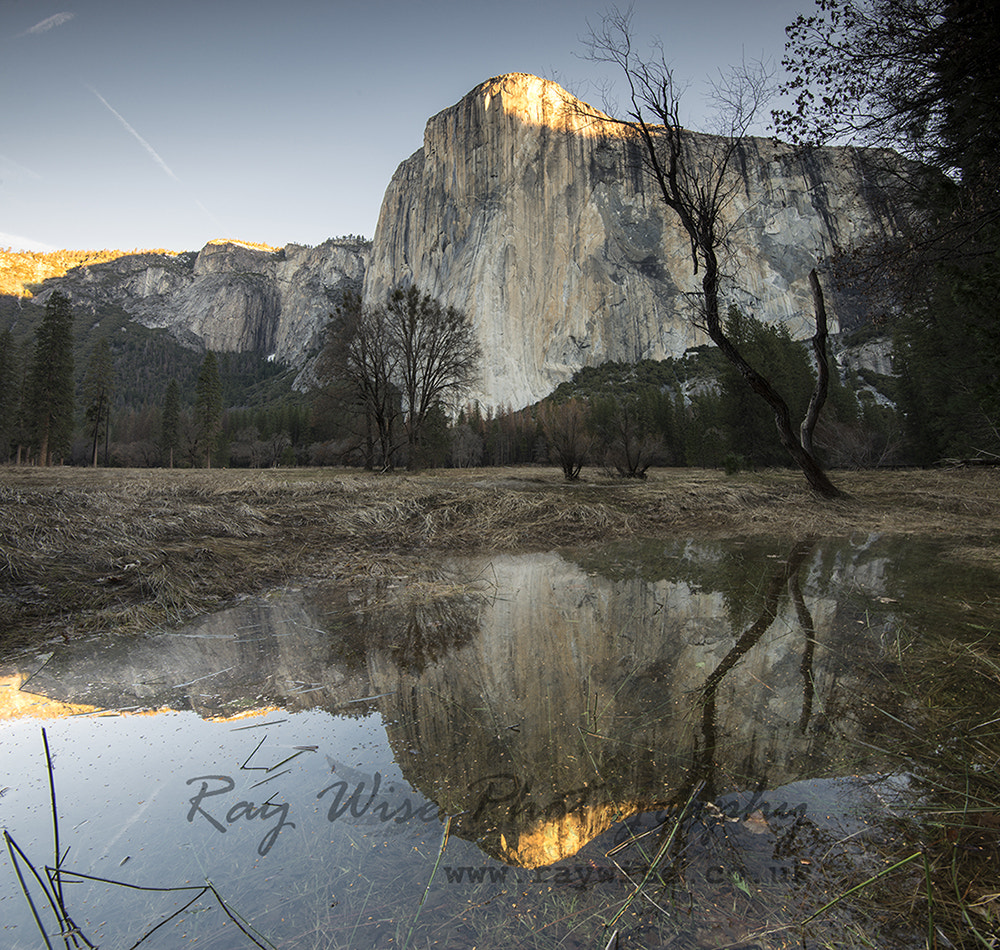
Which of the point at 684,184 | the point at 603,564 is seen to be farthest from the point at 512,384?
the point at 603,564

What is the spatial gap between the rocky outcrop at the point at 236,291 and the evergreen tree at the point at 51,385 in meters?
95.7

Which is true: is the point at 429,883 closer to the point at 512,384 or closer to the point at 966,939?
the point at 966,939

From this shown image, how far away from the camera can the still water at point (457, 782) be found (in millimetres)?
1146

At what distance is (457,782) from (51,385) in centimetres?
4634

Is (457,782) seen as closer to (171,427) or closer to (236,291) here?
(171,427)

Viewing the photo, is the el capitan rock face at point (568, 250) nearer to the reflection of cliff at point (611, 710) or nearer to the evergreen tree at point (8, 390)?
the evergreen tree at point (8, 390)

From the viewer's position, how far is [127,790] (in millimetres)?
1664

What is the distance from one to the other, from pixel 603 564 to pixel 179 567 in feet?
12.9

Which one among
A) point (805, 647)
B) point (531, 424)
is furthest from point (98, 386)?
point (805, 647)

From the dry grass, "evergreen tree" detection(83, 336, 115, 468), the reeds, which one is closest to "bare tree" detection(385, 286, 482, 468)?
the dry grass

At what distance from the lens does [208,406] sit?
49.0 meters

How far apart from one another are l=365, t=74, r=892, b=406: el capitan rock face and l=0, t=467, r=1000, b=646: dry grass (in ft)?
218

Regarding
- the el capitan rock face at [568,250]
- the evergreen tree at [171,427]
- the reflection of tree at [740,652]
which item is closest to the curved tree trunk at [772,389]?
the reflection of tree at [740,652]

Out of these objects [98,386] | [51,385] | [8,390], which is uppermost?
[98,386]
